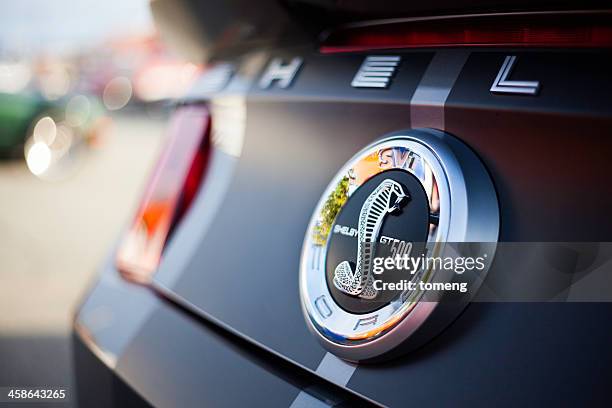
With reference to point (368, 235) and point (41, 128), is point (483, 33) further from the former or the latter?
point (41, 128)

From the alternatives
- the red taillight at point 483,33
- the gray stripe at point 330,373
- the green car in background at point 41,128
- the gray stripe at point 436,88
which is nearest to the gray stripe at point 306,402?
the gray stripe at point 330,373

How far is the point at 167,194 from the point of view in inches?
53.0

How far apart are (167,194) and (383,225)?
25.5 inches

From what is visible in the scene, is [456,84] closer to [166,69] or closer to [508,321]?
[508,321]

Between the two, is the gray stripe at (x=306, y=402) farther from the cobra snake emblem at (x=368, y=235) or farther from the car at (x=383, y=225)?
the cobra snake emblem at (x=368, y=235)

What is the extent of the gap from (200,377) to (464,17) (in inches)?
27.3

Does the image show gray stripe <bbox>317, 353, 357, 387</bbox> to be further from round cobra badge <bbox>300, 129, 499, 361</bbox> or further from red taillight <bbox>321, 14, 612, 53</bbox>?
red taillight <bbox>321, 14, 612, 53</bbox>

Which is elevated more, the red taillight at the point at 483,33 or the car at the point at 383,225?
the red taillight at the point at 483,33

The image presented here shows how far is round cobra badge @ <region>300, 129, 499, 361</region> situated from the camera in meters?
0.77

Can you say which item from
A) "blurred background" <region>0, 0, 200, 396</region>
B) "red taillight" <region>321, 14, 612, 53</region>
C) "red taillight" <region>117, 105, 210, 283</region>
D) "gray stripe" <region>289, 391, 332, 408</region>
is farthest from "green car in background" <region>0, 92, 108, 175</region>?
"gray stripe" <region>289, 391, 332, 408</region>

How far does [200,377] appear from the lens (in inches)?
39.9

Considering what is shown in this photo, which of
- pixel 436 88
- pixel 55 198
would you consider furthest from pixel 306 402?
pixel 55 198

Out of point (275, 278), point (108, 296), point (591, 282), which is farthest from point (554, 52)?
point (108, 296)

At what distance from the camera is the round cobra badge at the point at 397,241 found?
2.54ft
